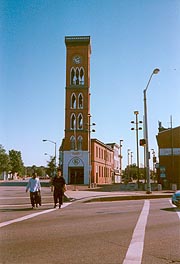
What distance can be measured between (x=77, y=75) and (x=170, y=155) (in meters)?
24.6

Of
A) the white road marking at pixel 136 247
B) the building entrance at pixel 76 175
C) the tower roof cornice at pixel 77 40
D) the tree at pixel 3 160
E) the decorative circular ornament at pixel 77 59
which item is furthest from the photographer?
the tree at pixel 3 160

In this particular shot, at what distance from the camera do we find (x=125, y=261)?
5820mm

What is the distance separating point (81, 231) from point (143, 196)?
1518 cm

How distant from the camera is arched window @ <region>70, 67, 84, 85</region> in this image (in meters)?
62.2

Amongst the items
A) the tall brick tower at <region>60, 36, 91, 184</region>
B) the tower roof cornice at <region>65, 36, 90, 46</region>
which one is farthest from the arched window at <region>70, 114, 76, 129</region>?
the tower roof cornice at <region>65, 36, 90, 46</region>

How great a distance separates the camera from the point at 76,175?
5984 cm

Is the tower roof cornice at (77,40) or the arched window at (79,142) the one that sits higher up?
the tower roof cornice at (77,40)

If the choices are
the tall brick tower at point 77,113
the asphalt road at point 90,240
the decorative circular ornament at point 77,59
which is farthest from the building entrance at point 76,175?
the asphalt road at point 90,240

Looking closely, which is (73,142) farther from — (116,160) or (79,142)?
(116,160)

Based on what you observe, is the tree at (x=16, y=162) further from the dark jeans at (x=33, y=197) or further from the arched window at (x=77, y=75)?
the dark jeans at (x=33, y=197)

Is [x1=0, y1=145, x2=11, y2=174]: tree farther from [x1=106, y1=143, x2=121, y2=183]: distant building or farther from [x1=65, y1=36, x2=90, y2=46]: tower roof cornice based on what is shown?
[x1=65, y1=36, x2=90, y2=46]: tower roof cornice

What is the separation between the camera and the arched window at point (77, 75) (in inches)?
2447

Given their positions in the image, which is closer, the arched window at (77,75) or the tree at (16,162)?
the arched window at (77,75)

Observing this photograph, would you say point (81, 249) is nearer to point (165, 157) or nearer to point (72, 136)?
point (165, 157)
